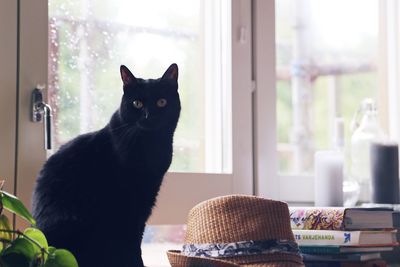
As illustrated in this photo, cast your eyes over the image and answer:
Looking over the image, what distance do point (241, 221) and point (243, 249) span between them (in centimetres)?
5

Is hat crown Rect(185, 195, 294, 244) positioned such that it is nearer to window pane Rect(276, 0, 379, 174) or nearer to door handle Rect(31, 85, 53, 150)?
door handle Rect(31, 85, 53, 150)

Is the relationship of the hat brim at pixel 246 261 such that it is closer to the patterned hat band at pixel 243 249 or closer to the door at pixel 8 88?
the patterned hat band at pixel 243 249

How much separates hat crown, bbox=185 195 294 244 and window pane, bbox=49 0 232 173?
1.18ft

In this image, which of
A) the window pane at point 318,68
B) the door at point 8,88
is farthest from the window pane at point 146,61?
the window pane at point 318,68

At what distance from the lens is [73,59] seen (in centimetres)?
140

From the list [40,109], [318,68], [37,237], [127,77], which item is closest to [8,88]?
[40,109]

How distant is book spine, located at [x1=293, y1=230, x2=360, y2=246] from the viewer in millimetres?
1403

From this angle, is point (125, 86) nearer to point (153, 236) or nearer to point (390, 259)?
point (153, 236)

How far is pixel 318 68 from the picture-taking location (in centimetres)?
252

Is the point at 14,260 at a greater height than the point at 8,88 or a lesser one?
lesser

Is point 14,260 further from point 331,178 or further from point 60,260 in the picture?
point 331,178

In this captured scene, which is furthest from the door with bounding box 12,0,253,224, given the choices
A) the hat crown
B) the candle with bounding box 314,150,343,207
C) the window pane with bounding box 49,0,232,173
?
the hat crown

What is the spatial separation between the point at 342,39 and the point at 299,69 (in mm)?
201

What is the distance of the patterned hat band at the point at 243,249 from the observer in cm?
116
